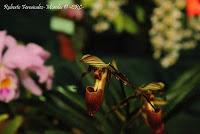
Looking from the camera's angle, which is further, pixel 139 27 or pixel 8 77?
pixel 139 27

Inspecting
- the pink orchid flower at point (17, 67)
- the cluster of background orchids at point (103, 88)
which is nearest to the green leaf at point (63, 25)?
the pink orchid flower at point (17, 67)

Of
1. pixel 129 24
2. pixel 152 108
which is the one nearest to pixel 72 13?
pixel 129 24

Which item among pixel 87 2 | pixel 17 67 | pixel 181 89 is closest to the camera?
pixel 181 89

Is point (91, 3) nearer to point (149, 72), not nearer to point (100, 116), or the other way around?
point (149, 72)

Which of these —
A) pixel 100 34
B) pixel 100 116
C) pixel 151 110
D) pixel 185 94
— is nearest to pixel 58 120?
pixel 100 116

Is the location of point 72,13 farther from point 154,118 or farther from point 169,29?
point 154,118

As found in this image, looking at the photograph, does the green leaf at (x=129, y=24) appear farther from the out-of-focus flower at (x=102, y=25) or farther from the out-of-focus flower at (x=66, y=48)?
the out-of-focus flower at (x=66, y=48)

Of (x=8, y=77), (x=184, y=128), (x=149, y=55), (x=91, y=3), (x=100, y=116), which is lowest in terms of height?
(x=184, y=128)
